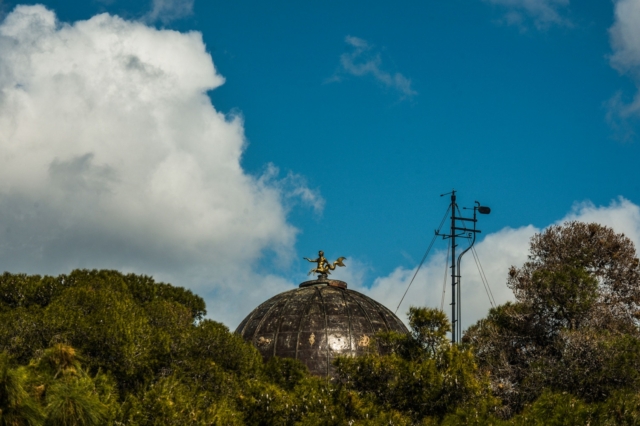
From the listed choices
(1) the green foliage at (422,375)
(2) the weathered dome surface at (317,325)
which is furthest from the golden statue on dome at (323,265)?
(1) the green foliage at (422,375)

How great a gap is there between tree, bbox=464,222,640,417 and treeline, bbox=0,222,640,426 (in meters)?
0.06

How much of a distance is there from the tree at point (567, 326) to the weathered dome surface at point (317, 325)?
18.5 ft

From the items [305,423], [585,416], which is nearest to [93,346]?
[305,423]

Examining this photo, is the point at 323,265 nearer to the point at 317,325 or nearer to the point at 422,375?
the point at 317,325

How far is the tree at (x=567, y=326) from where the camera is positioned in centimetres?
2873

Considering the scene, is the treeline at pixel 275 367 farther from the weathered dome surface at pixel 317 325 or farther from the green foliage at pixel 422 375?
the weathered dome surface at pixel 317 325

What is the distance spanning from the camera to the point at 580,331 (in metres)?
30.7

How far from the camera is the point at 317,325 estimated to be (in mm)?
38750

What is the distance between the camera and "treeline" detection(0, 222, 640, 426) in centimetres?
2103

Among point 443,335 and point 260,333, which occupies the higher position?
point 260,333

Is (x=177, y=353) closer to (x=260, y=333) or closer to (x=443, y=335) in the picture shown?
(x=443, y=335)

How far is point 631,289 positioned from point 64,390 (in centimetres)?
2957

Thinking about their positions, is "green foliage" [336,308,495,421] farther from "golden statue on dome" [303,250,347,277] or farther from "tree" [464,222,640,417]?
"golden statue on dome" [303,250,347,277]

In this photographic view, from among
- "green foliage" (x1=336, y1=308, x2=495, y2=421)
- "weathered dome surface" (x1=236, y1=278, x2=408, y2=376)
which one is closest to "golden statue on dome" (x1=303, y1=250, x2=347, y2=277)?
"weathered dome surface" (x1=236, y1=278, x2=408, y2=376)
